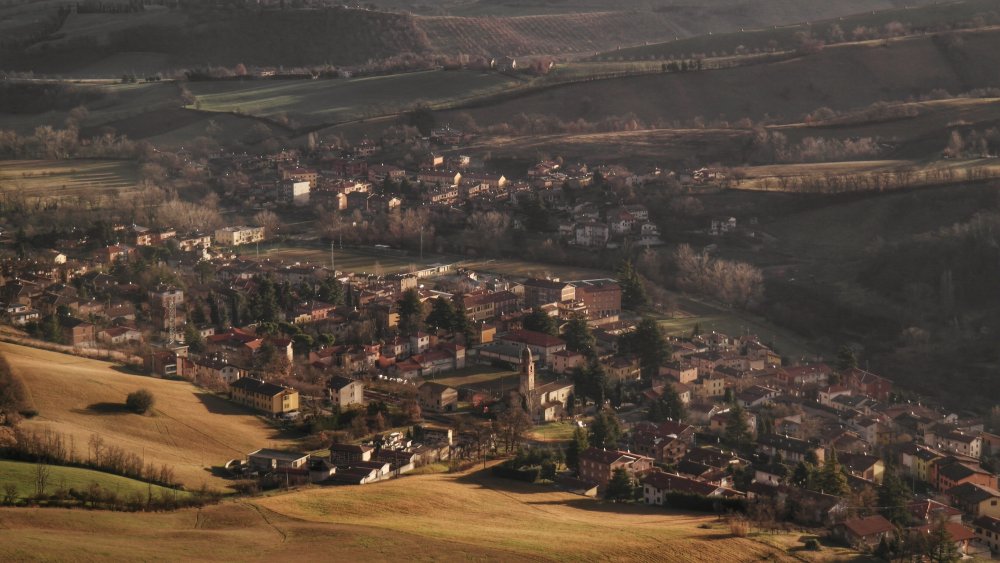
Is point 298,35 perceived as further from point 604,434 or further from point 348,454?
point 348,454

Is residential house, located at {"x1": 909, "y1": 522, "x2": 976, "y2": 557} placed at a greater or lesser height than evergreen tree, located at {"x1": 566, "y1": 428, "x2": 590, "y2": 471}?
lesser

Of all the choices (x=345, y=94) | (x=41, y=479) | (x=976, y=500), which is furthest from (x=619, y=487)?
(x=345, y=94)

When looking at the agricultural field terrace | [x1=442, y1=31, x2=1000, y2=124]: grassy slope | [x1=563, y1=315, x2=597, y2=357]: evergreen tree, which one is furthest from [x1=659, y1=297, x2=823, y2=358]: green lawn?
[x1=442, y1=31, x2=1000, y2=124]: grassy slope

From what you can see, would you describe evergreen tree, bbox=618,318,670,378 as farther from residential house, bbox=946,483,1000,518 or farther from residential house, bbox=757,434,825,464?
residential house, bbox=946,483,1000,518

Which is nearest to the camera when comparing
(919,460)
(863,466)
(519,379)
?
(863,466)

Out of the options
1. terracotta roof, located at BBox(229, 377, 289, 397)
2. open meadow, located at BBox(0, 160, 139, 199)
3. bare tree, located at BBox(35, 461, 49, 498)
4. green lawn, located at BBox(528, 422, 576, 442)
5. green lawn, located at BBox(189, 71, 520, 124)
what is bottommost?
green lawn, located at BBox(528, 422, 576, 442)

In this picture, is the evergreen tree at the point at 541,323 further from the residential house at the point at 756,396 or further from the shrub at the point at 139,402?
the shrub at the point at 139,402

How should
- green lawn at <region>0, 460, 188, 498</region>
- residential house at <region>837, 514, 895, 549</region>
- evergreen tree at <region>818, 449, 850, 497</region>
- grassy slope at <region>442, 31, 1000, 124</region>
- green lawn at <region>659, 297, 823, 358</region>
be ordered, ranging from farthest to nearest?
grassy slope at <region>442, 31, 1000, 124</region>, green lawn at <region>659, 297, 823, 358</region>, evergreen tree at <region>818, 449, 850, 497</region>, residential house at <region>837, 514, 895, 549</region>, green lawn at <region>0, 460, 188, 498</region>
